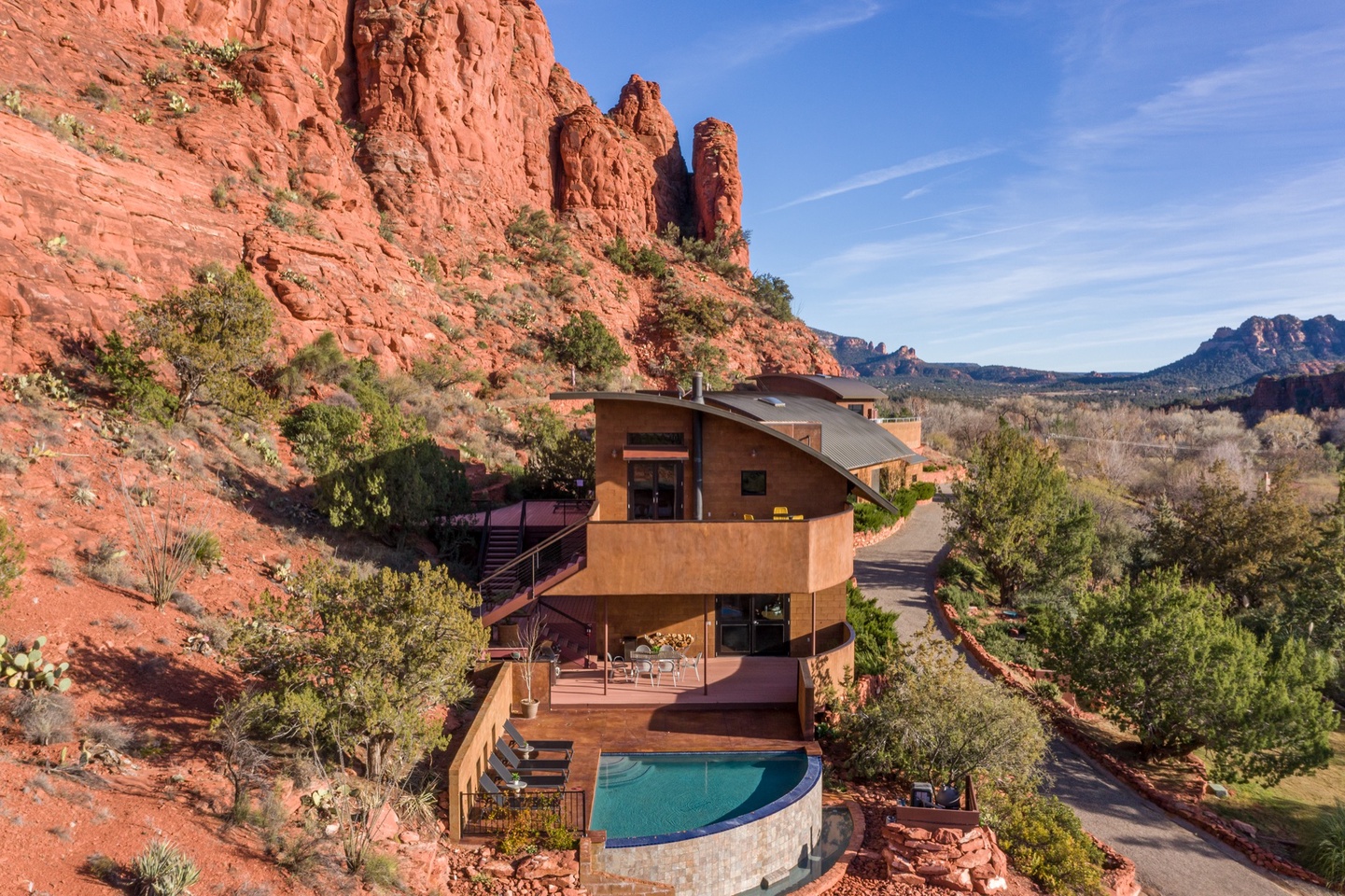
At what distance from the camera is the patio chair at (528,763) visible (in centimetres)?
1149

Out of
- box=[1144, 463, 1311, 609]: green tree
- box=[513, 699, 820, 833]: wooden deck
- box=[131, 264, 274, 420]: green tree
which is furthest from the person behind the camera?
box=[1144, 463, 1311, 609]: green tree

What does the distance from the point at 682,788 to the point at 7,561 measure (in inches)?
413

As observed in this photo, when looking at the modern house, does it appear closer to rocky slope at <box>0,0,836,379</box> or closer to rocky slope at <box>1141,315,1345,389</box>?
rocky slope at <box>0,0,836,379</box>

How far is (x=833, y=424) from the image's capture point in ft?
75.7

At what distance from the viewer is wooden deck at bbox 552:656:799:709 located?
46.5 feet

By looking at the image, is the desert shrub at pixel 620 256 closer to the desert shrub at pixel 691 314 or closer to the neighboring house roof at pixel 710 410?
the desert shrub at pixel 691 314

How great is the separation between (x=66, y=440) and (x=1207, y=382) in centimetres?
19921

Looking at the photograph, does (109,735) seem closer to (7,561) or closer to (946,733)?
(7,561)

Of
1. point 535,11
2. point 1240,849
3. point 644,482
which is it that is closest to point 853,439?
point 644,482

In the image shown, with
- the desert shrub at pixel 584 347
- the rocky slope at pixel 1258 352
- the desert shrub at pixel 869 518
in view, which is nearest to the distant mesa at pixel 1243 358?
the rocky slope at pixel 1258 352

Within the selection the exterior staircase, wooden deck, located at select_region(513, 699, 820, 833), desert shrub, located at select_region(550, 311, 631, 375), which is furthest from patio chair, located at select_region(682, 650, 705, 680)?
desert shrub, located at select_region(550, 311, 631, 375)

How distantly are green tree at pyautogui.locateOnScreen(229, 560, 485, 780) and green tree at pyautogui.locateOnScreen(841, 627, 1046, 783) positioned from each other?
23.8 ft

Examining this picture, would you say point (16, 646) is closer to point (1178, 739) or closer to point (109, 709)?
point (109, 709)

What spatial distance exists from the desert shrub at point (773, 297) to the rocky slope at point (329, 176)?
2023 millimetres
